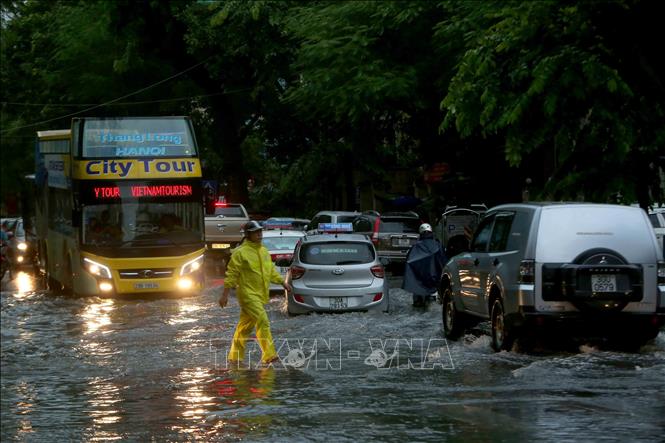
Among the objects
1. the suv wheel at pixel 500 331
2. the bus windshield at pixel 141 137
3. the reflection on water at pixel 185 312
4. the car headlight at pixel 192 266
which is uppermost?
the bus windshield at pixel 141 137

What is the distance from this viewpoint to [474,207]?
38.1 metres

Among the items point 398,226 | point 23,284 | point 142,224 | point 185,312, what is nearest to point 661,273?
point 185,312

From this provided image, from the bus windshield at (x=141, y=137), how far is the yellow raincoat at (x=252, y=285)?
39.7 ft

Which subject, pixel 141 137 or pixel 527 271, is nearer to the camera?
pixel 527 271

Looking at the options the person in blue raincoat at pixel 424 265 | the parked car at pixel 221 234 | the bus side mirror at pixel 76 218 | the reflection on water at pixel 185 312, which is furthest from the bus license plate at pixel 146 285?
the parked car at pixel 221 234

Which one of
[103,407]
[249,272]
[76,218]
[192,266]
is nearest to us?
[103,407]

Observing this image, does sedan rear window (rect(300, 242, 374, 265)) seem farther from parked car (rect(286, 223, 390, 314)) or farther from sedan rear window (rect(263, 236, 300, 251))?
sedan rear window (rect(263, 236, 300, 251))

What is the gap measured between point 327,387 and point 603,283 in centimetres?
382

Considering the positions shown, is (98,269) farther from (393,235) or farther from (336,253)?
(393,235)

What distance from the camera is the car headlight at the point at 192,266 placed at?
1081 inches

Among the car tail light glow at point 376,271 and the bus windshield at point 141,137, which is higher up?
the bus windshield at point 141,137

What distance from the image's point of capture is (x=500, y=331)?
16266mm

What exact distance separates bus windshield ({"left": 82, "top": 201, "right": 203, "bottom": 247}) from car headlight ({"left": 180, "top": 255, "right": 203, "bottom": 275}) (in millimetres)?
429

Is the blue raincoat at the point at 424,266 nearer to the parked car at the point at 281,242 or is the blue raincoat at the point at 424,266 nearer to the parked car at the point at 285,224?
the parked car at the point at 281,242
